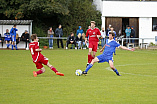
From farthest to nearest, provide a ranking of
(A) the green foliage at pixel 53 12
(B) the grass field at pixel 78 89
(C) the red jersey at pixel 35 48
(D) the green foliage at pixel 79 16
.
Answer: (D) the green foliage at pixel 79 16
(A) the green foliage at pixel 53 12
(C) the red jersey at pixel 35 48
(B) the grass field at pixel 78 89

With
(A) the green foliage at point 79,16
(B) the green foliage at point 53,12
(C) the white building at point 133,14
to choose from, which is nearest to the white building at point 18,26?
(B) the green foliage at point 53,12

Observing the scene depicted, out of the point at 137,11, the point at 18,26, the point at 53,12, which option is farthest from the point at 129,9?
the point at 18,26

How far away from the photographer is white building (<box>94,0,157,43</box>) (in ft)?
137

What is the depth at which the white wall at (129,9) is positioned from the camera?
137ft

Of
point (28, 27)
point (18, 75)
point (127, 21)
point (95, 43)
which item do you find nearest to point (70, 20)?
point (127, 21)

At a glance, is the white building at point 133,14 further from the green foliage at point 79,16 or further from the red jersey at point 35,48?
the red jersey at point 35,48

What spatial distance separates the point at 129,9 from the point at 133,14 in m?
0.68

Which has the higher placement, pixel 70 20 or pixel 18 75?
pixel 70 20

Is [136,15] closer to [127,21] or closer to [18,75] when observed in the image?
[127,21]

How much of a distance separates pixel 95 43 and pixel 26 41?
55.5ft

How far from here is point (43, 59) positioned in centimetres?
1353

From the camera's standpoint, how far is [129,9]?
41750mm

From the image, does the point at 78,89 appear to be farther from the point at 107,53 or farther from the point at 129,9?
the point at 129,9

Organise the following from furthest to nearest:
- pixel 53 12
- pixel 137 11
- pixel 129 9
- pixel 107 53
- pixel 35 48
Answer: pixel 53 12, pixel 137 11, pixel 129 9, pixel 107 53, pixel 35 48
